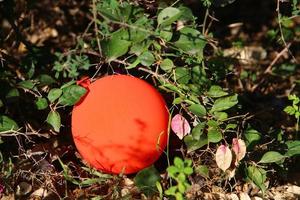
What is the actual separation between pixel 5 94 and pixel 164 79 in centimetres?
77

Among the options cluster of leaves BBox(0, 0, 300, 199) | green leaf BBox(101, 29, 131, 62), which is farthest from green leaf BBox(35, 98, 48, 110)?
green leaf BBox(101, 29, 131, 62)

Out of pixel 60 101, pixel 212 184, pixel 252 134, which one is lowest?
pixel 212 184

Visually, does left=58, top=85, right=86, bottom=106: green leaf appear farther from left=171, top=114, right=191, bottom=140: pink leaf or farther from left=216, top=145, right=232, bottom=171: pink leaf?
left=216, top=145, right=232, bottom=171: pink leaf

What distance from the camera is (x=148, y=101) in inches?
102

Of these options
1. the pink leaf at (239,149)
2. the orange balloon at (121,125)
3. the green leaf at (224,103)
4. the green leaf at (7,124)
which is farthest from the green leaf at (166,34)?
the green leaf at (7,124)

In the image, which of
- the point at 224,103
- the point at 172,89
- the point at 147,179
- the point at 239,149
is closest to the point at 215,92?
the point at 224,103

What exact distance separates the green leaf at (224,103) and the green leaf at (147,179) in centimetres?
39

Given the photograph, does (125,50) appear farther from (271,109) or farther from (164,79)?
(271,109)

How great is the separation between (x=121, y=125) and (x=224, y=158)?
0.47 meters

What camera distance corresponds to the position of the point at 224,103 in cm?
269

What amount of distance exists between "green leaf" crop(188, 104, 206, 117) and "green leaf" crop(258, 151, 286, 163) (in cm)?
34

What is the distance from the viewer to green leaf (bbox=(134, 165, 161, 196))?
8.36ft

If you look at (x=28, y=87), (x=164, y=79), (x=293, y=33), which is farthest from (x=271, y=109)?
(x=28, y=87)

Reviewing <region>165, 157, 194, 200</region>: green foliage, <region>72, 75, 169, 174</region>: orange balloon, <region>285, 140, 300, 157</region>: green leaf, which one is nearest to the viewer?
<region>165, 157, 194, 200</region>: green foliage
